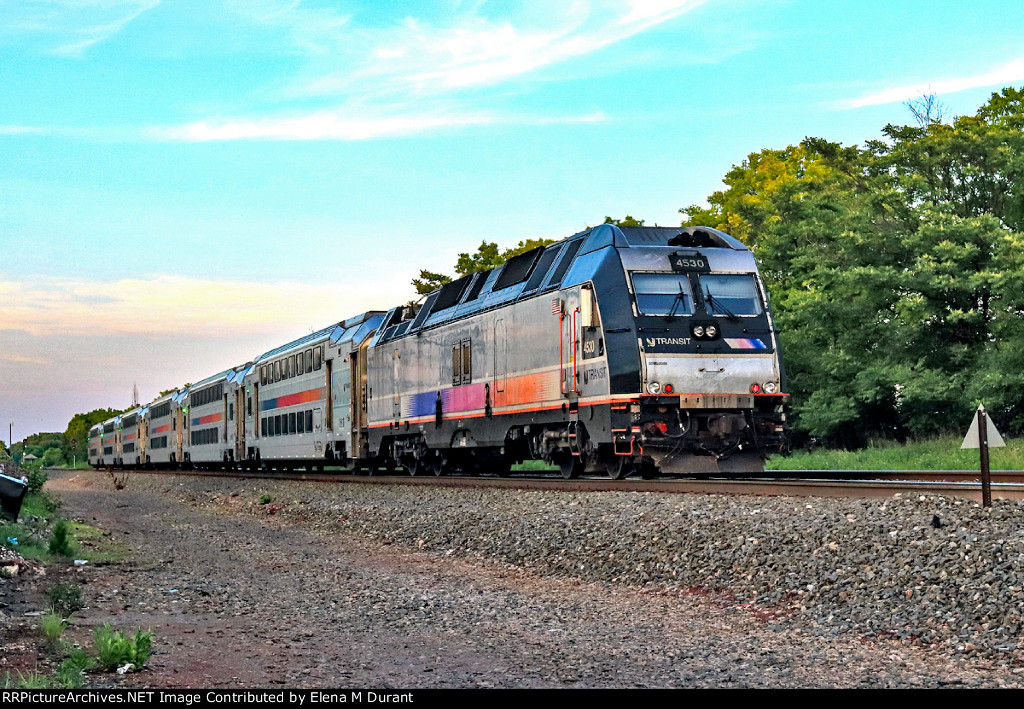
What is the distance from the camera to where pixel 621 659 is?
26.0ft

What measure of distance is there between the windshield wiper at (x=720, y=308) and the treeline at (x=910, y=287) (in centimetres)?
1214

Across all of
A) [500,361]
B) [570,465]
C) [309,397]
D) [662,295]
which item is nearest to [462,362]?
[500,361]

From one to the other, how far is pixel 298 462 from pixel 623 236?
22267 millimetres

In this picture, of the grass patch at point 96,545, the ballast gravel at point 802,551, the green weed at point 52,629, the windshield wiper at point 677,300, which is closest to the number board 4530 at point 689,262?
the windshield wiper at point 677,300

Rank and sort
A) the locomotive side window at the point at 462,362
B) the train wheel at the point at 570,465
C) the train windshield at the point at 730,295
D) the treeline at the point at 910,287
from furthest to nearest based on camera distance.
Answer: the treeline at the point at 910,287 → the locomotive side window at the point at 462,362 → the train wheel at the point at 570,465 → the train windshield at the point at 730,295

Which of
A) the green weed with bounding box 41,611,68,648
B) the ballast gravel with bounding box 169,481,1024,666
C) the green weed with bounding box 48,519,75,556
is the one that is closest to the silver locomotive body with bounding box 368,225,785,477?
the ballast gravel with bounding box 169,481,1024,666

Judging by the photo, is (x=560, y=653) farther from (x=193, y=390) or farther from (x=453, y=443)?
(x=193, y=390)

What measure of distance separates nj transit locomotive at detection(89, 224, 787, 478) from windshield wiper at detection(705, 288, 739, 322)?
30 mm

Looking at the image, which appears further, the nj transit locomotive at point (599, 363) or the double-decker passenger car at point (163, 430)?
the double-decker passenger car at point (163, 430)

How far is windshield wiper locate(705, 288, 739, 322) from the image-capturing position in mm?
17172

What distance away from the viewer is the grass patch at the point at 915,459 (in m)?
21.2

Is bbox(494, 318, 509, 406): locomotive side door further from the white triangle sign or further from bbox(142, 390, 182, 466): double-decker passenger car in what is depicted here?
bbox(142, 390, 182, 466): double-decker passenger car

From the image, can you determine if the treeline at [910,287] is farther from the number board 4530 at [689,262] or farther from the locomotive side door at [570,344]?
the locomotive side door at [570,344]

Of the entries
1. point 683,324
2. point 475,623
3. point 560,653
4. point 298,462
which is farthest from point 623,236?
point 298,462
